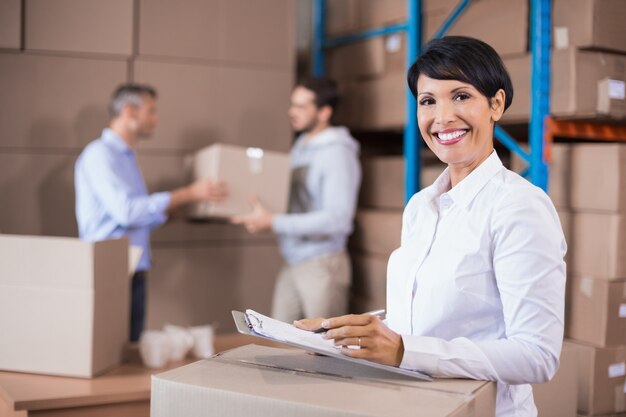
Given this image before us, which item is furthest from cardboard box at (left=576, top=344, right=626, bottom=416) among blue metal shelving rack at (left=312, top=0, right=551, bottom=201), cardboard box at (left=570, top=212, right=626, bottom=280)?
blue metal shelving rack at (left=312, top=0, right=551, bottom=201)

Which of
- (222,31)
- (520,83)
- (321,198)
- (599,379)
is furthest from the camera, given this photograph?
(222,31)

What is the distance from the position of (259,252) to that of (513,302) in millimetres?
2673

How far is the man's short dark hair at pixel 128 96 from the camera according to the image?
123 inches

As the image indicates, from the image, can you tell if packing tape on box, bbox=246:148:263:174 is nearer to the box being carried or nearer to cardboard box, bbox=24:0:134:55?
the box being carried

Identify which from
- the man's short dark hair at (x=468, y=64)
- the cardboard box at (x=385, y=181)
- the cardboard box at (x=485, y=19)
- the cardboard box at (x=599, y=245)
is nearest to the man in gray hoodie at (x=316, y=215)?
the cardboard box at (x=385, y=181)

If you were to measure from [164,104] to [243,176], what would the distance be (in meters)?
0.65

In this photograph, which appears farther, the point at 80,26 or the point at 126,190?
the point at 80,26

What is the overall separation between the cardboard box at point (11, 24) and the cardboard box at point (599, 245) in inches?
94.9

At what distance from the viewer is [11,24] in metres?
3.19

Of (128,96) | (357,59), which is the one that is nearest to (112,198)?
(128,96)

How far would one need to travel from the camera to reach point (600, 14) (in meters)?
2.41

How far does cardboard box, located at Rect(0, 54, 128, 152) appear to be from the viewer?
3221mm

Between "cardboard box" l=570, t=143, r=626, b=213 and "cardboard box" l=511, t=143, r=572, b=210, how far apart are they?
0.04 feet

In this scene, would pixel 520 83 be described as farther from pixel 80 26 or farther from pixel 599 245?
pixel 80 26
